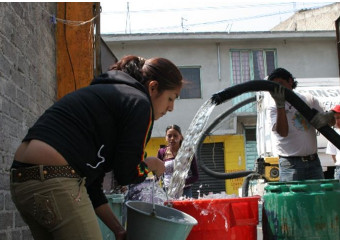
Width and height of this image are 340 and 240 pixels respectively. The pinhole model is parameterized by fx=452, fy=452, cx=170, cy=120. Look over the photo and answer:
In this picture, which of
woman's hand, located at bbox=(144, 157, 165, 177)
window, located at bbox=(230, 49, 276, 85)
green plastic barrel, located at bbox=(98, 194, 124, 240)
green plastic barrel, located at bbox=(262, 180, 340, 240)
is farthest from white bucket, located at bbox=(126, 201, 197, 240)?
window, located at bbox=(230, 49, 276, 85)

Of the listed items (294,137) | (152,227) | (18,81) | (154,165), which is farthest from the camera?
(294,137)

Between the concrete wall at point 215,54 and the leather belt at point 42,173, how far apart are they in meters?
14.3

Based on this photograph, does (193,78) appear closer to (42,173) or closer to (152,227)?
(152,227)

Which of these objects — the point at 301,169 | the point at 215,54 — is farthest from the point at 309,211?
the point at 215,54

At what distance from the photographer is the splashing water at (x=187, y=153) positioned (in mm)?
4332

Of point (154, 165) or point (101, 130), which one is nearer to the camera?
point (101, 130)

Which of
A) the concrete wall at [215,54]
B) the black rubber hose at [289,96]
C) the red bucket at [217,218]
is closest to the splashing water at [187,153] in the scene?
the black rubber hose at [289,96]

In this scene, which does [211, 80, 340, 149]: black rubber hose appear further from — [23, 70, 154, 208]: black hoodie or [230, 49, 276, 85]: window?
[230, 49, 276, 85]: window

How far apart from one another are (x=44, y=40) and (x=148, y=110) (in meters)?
3.01

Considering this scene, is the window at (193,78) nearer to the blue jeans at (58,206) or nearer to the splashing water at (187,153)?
the splashing water at (187,153)

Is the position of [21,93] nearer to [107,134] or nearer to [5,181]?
[5,181]

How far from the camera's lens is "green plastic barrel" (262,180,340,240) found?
3043 millimetres

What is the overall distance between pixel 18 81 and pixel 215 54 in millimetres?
13836

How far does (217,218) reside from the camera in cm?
299
